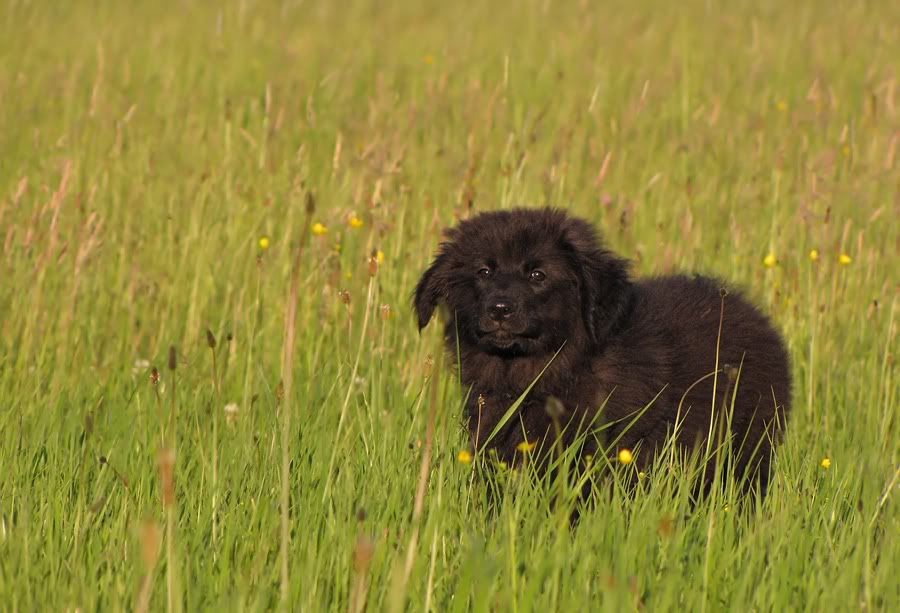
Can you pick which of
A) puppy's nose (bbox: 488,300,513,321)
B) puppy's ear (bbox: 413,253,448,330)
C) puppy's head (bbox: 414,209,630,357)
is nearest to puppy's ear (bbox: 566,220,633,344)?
puppy's head (bbox: 414,209,630,357)

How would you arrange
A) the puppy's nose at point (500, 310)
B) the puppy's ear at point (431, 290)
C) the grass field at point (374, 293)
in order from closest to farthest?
the grass field at point (374, 293) → the puppy's nose at point (500, 310) → the puppy's ear at point (431, 290)

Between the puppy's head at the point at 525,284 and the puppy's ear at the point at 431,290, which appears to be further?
the puppy's ear at the point at 431,290

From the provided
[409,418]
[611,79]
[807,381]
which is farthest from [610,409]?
[611,79]

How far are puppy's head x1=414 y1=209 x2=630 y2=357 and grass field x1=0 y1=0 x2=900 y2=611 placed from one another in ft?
0.96

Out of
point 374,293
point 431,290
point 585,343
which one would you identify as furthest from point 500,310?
point 374,293

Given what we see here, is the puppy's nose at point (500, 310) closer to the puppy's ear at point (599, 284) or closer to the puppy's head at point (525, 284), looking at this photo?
the puppy's head at point (525, 284)

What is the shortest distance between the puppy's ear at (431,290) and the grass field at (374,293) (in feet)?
0.62

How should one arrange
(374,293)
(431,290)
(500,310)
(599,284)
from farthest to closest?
(374,293)
(431,290)
(599,284)
(500,310)

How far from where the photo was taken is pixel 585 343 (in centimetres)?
445

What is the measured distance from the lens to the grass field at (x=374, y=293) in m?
2.92

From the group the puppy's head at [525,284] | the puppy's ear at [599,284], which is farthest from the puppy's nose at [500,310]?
the puppy's ear at [599,284]

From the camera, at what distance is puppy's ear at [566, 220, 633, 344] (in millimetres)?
4387

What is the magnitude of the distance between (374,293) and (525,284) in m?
0.76

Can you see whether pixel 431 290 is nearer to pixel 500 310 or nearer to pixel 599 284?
pixel 500 310
